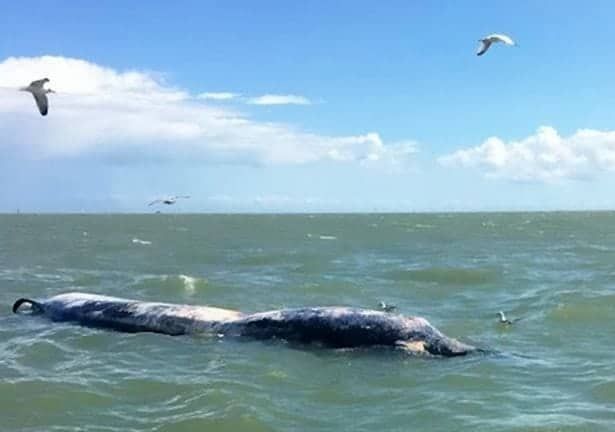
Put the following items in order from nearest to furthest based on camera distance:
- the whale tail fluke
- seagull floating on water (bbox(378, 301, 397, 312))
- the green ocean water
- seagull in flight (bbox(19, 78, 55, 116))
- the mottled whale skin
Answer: the green ocean water → the mottled whale skin → seagull in flight (bbox(19, 78, 55, 116)) → the whale tail fluke → seagull floating on water (bbox(378, 301, 397, 312))

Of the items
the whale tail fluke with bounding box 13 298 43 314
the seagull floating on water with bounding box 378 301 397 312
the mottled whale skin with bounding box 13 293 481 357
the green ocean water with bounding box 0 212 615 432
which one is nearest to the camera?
the green ocean water with bounding box 0 212 615 432

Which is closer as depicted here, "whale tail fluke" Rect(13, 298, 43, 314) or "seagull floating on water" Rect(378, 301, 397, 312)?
"whale tail fluke" Rect(13, 298, 43, 314)

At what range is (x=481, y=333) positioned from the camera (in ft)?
56.3

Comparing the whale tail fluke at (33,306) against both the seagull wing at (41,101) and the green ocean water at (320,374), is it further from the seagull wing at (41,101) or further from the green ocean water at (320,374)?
the seagull wing at (41,101)

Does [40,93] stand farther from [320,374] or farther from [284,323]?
[320,374]

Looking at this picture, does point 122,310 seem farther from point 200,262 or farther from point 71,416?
point 200,262

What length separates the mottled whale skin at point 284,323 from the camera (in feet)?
46.7

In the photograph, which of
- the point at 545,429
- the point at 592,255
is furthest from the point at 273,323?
the point at 592,255

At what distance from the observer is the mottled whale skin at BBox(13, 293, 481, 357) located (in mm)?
14227

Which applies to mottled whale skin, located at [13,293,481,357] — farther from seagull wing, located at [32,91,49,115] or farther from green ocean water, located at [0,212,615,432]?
seagull wing, located at [32,91,49,115]

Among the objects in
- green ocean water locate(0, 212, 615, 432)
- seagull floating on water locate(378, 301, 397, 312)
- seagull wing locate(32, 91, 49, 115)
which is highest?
seagull wing locate(32, 91, 49, 115)

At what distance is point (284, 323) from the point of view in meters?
15.2

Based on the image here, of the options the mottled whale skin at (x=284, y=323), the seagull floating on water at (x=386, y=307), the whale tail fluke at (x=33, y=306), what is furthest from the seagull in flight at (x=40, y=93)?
the seagull floating on water at (x=386, y=307)

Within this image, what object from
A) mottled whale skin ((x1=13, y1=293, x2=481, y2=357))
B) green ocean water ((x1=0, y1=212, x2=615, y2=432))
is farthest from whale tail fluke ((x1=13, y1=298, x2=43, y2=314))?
mottled whale skin ((x1=13, y1=293, x2=481, y2=357))
